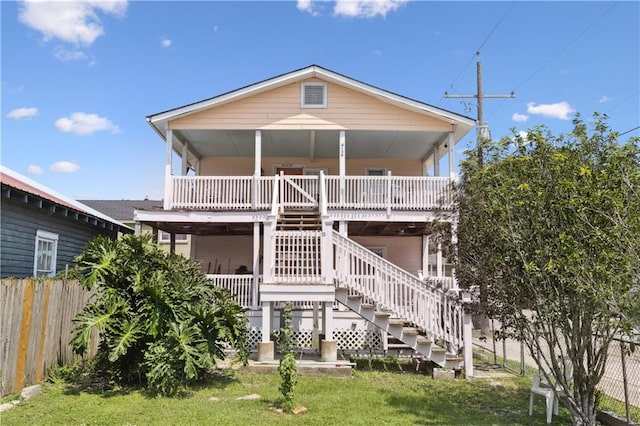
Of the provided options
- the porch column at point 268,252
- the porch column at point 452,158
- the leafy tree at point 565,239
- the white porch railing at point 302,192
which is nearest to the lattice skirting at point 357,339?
the porch column at point 268,252

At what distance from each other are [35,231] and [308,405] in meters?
8.58

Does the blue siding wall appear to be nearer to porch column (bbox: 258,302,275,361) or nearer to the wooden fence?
the wooden fence

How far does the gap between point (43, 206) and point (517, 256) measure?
34.8 ft

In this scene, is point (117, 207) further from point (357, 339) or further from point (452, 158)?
point (357, 339)

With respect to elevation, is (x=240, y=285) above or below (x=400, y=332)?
above

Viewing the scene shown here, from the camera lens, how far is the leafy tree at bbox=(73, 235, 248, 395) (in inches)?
270

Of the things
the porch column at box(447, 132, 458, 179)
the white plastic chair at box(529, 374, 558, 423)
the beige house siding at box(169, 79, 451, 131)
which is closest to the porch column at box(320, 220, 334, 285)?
the white plastic chair at box(529, 374, 558, 423)

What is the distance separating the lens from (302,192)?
12.8 metres

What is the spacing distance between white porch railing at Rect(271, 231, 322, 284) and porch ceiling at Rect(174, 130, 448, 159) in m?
5.07

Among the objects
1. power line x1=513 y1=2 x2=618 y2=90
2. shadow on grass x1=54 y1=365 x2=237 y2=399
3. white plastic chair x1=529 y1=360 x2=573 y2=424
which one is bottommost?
shadow on grass x1=54 y1=365 x2=237 y2=399

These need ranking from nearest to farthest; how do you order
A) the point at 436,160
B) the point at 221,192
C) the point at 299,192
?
the point at 221,192, the point at 299,192, the point at 436,160

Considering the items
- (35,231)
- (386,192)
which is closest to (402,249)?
(386,192)

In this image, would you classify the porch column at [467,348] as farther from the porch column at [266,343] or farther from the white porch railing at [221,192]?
the white porch railing at [221,192]

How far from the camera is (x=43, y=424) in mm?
5301
